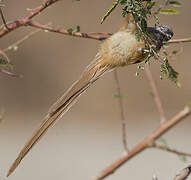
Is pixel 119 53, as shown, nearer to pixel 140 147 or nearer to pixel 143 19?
pixel 143 19

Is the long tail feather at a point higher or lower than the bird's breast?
lower

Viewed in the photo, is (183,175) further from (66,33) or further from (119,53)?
(66,33)

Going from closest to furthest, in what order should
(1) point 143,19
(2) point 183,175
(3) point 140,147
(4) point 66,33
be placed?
(3) point 140,147
(2) point 183,175
(1) point 143,19
(4) point 66,33

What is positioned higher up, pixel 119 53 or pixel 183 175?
pixel 119 53

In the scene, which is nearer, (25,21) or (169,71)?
(169,71)

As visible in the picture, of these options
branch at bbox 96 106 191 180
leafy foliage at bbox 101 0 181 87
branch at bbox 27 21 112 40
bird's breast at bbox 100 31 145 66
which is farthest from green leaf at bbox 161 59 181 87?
branch at bbox 96 106 191 180

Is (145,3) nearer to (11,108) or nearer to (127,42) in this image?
(127,42)

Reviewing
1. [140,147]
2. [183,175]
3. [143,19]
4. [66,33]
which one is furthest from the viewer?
[66,33]

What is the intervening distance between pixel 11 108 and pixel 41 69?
0.72 metres

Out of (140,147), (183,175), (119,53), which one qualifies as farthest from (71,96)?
(140,147)

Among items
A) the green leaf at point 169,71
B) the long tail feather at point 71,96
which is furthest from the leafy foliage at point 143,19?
the long tail feather at point 71,96

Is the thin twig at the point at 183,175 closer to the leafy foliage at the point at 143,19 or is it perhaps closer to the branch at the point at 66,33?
the leafy foliage at the point at 143,19

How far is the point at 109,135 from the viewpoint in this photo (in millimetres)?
6551

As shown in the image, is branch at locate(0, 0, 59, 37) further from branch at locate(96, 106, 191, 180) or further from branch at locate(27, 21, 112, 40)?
branch at locate(96, 106, 191, 180)
